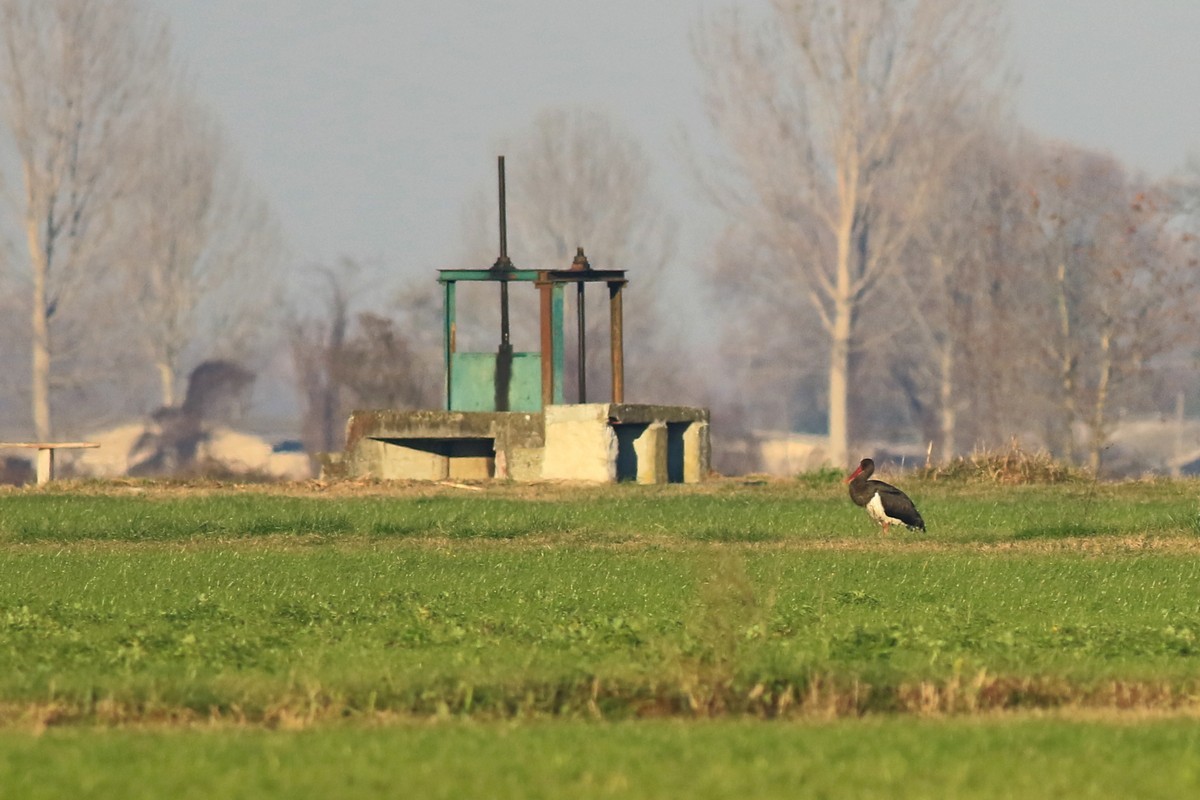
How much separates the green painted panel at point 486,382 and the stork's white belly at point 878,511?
14532 millimetres

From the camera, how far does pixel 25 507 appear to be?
1254 inches

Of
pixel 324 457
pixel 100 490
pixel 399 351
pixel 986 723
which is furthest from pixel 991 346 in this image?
pixel 986 723

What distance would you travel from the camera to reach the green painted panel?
41.4m

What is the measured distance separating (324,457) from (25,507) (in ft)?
34.3

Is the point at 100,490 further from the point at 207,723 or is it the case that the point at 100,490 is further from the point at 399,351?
the point at 399,351

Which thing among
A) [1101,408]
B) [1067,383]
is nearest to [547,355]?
[1101,408]

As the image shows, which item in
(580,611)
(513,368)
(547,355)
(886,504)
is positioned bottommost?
(580,611)

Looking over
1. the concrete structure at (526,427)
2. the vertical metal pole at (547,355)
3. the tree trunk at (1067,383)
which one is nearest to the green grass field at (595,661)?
the concrete structure at (526,427)

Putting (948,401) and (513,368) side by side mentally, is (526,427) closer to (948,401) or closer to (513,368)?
(513,368)

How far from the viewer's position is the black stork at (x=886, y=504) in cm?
2709

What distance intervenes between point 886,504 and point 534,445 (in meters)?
13.3

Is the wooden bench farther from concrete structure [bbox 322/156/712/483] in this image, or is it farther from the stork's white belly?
the stork's white belly

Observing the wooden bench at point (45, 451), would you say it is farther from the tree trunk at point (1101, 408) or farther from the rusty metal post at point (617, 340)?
the tree trunk at point (1101, 408)

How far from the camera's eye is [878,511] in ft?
90.2
